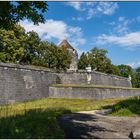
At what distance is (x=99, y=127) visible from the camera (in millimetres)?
9141

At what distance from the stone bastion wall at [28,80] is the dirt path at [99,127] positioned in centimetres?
1573

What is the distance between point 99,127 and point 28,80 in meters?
21.1

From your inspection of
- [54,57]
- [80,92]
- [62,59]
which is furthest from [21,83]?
[62,59]

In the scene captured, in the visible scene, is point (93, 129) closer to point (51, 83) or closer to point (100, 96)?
point (100, 96)

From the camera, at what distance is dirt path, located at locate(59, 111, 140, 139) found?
8.06m

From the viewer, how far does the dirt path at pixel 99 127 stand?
26.5 ft

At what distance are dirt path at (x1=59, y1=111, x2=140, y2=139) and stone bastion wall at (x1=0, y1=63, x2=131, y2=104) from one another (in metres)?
15.7

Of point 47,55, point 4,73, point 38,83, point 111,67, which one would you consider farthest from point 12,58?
point 111,67

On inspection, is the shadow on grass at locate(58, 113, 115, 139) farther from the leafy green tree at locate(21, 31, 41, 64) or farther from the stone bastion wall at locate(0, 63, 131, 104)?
the leafy green tree at locate(21, 31, 41, 64)

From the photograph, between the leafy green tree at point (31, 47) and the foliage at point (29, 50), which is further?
the leafy green tree at point (31, 47)

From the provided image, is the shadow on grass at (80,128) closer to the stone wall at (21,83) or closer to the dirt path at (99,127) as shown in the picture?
the dirt path at (99,127)

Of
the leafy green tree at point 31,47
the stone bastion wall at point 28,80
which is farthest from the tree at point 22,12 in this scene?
the leafy green tree at point 31,47

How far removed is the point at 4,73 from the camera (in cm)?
2595

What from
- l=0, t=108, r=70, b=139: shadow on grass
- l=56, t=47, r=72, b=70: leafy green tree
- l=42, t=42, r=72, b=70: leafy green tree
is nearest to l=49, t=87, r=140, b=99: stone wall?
l=42, t=42, r=72, b=70: leafy green tree
